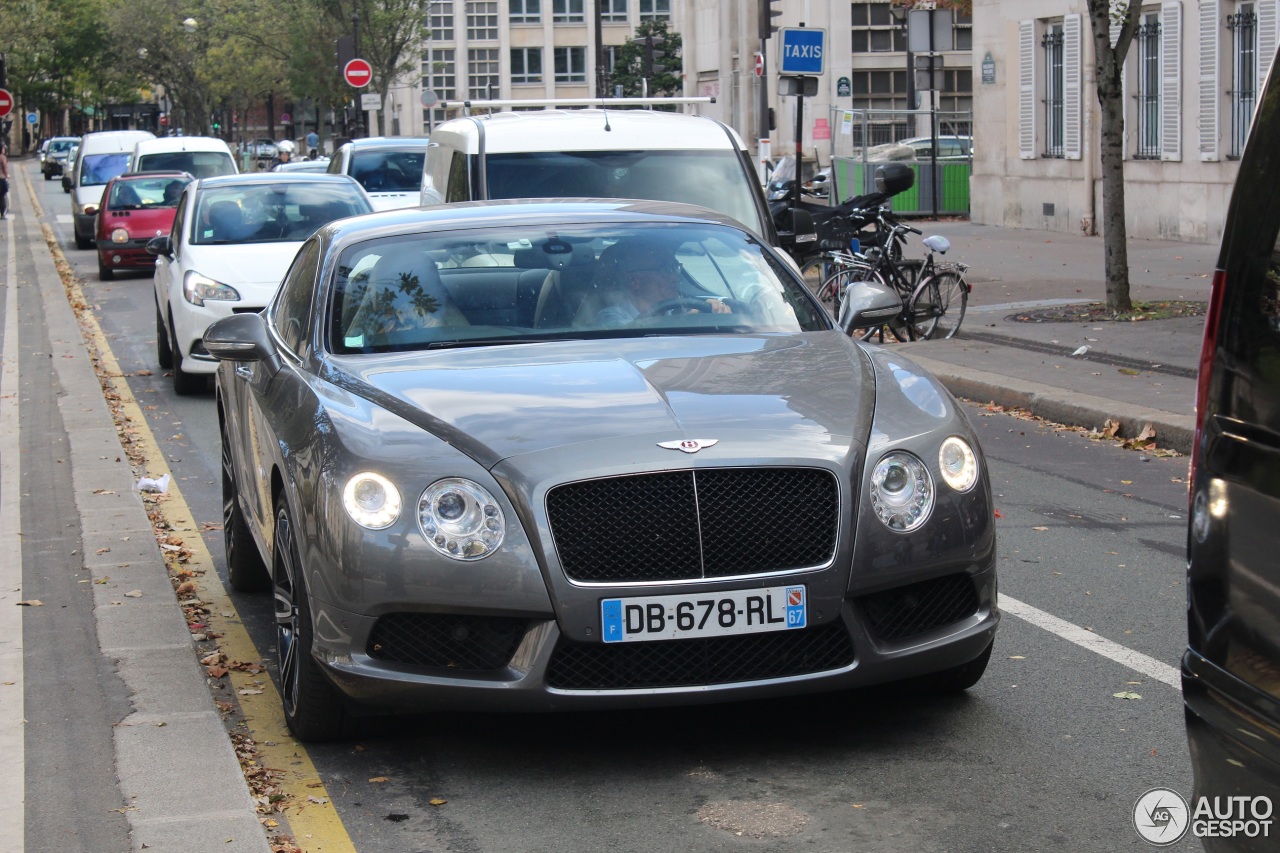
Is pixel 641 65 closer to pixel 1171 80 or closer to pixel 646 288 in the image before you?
pixel 1171 80

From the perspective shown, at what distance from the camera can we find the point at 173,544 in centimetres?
790

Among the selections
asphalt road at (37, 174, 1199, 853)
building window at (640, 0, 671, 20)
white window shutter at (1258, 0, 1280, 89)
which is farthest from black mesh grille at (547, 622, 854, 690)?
building window at (640, 0, 671, 20)

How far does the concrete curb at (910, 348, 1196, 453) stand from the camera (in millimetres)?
10070

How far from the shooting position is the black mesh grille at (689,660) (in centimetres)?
456

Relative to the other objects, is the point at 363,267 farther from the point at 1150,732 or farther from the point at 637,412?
the point at 1150,732

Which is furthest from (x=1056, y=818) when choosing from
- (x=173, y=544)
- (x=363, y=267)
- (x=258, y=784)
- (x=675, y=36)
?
(x=675, y=36)

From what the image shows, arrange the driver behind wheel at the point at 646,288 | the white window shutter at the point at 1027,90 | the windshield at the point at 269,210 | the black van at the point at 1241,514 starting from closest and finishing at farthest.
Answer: the black van at the point at 1241,514 → the driver behind wheel at the point at 646,288 → the windshield at the point at 269,210 → the white window shutter at the point at 1027,90

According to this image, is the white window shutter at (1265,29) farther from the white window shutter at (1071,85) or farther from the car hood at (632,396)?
the car hood at (632,396)

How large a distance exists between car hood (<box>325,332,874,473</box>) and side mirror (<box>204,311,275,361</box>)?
0.69m

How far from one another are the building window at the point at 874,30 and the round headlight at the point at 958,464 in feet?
220

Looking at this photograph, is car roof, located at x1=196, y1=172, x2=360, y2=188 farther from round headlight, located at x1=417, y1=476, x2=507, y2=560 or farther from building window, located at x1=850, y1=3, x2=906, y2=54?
building window, located at x1=850, y1=3, x2=906, y2=54

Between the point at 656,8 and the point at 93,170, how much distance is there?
81924mm

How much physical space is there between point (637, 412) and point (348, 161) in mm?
18450

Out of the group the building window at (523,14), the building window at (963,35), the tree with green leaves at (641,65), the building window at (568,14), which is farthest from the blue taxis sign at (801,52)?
the building window at (568,14)
